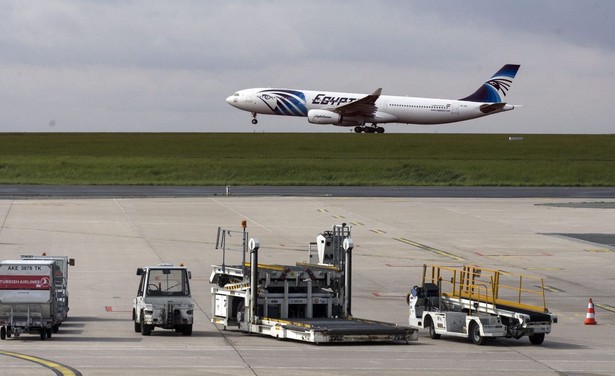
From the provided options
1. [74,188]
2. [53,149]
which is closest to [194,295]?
[74,188]

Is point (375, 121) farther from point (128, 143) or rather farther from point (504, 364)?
point (504, 364)

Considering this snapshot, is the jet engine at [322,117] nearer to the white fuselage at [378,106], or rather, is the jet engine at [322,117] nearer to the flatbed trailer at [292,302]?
the white fuselage at [378,106]

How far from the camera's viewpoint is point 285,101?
442ft

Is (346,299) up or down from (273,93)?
down

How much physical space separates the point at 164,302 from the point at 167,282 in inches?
52.1

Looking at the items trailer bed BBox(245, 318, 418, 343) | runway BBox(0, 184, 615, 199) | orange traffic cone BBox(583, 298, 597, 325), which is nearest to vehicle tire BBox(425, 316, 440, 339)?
trailer bed BBox(245, 318, 418, 343)

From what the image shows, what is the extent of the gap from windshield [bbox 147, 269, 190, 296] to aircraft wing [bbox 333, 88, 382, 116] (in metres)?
101

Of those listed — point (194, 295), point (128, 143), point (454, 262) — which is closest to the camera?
point (194, 295)

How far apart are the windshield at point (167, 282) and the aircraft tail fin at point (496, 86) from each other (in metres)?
114

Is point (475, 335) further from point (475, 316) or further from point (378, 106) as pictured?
point (378, 106)

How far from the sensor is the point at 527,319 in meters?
28.9

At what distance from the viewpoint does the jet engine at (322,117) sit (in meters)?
130

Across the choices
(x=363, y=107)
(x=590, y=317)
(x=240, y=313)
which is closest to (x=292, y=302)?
(x=240, y=313)

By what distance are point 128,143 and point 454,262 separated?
465 feet
